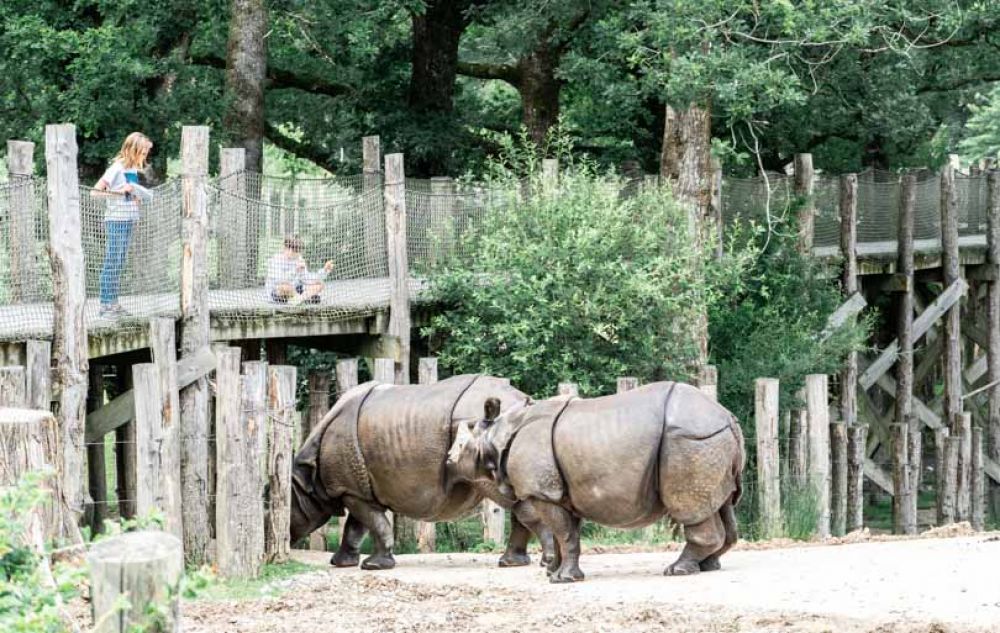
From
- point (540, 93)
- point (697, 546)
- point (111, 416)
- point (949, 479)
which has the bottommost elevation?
point (949, 479)

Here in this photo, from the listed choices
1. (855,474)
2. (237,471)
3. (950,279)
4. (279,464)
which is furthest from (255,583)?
(950,279)

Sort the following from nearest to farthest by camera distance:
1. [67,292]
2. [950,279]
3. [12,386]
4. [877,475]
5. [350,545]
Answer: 1. [12,386]
2. [67,292]
3. [350,545]
4. [877,475]
5. [950,279]

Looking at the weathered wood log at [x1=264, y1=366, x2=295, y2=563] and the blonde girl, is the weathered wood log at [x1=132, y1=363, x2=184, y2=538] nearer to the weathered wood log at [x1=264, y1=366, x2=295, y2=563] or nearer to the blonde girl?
the weathered wood log at [x1=264, y1=366, x2=295, y2=563]

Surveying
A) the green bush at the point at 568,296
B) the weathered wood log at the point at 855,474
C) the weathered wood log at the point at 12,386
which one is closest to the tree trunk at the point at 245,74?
the green bush at the point at 568,296

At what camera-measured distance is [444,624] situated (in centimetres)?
967

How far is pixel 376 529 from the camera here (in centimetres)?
1316

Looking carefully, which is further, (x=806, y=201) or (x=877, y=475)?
(x=877, y=475)

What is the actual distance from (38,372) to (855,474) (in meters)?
10.4

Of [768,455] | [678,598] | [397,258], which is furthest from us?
[397,258]

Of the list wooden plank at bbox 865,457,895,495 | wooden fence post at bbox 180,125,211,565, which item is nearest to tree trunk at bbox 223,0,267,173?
wooden fence post at bbox 180,125,211,565

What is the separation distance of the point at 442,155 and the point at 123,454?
853cm

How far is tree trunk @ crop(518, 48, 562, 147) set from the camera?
24906 millimetres

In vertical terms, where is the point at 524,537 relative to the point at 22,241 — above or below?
below

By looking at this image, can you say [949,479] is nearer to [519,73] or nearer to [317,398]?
[519,73]
